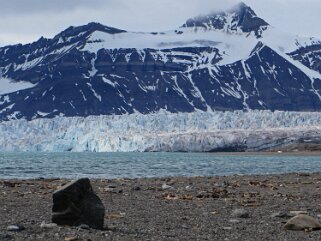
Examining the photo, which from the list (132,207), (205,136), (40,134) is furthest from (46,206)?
(40,134)

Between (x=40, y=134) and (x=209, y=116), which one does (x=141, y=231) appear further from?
(x=40, y=134)

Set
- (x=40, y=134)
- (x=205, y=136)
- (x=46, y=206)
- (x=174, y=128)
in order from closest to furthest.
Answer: (x=46, y=206)
(x=205, y=136)
(x=174, y=128)
(x=40, y=134)

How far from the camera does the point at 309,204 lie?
17422 mm

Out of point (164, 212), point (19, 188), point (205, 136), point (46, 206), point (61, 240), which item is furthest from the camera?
point (205, 136)

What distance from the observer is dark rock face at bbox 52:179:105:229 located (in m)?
11.5

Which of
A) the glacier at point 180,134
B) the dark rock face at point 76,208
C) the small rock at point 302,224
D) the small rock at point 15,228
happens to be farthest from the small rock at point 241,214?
the glacier at point 180,134

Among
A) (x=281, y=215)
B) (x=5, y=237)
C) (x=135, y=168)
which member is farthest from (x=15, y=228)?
(x=135, y=168)

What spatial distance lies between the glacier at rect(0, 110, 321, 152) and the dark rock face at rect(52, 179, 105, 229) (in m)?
129

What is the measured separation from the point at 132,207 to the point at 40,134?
15840cm

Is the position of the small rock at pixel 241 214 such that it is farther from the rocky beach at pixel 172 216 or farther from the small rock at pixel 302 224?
the small rock at pixel 302 224

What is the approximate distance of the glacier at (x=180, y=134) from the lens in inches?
5714

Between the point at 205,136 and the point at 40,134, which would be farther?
the point at 40,134

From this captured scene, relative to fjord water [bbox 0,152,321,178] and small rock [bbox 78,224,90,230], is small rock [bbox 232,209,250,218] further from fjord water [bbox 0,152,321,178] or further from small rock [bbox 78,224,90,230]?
fjord water [bbox 0,152,321,178]

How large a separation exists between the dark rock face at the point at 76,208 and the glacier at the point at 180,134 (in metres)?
129
